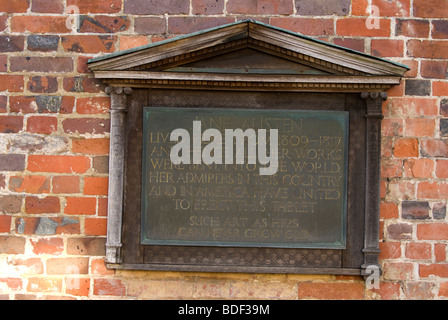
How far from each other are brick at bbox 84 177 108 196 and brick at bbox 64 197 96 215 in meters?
0.07

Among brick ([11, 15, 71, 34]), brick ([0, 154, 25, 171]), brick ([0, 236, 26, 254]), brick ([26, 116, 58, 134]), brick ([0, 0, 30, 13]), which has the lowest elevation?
brick ([0, 236, 26, 254])

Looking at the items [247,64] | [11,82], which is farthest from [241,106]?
[11,82]

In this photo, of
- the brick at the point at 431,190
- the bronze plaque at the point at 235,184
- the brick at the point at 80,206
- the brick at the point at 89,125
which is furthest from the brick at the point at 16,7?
the brick at the point at 431,190

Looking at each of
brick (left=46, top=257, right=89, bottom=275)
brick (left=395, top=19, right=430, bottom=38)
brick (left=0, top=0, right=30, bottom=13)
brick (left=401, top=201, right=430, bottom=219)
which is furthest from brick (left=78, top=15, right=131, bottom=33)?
brick (left=401, top=201, right=430, bottom=219)

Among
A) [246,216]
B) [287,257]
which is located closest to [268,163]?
[246,216]

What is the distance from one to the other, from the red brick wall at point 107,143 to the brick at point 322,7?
0.04ft

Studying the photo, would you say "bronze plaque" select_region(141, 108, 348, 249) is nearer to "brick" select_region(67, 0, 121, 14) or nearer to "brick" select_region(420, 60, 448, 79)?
"brick" select_region(420, 60, 448, 79)

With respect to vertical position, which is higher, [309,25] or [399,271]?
[309,25]

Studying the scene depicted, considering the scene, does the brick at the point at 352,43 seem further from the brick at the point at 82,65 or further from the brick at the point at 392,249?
the brick at the point at 82,65

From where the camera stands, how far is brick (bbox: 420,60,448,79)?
4.10 metres

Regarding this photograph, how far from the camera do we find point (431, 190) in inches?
160

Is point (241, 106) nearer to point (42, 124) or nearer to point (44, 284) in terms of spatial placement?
point (42, 124)

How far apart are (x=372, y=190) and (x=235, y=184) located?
117 centimetres

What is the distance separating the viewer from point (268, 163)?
4.04m
